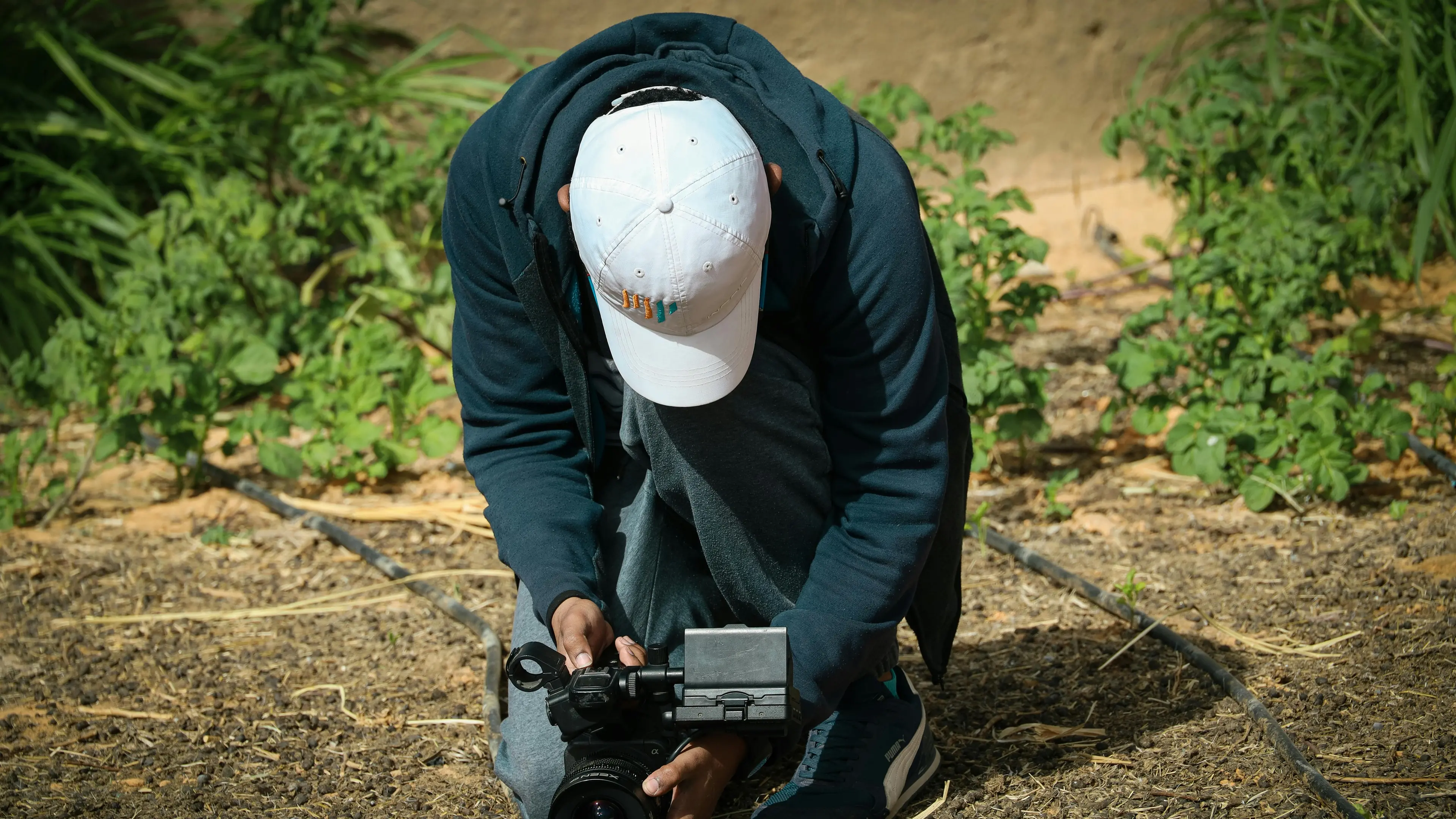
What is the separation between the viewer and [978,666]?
2135mm

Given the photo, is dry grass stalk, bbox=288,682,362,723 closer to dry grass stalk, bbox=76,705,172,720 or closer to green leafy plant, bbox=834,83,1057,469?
dry grass stalk, bbox=76,705,172,720

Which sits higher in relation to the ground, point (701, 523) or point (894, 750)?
point (701, 523)

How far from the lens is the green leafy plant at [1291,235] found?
8.48ft

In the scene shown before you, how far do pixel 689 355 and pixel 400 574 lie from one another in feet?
4.40

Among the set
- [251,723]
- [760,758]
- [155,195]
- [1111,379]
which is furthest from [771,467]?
[155,195]

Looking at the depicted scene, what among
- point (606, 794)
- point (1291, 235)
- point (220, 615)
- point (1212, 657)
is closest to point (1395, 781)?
point (1212, 657)

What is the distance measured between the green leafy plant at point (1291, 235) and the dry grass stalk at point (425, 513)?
1.43m

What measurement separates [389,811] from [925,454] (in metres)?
0.93

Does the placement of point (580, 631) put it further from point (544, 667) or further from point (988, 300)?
point (988, 300)

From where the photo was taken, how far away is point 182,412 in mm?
2900

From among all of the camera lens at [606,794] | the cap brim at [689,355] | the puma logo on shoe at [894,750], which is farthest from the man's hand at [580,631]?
the puma logo on shoe at [894,750]

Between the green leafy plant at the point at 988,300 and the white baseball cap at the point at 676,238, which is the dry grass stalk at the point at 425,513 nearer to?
the green leafy plant at the point at 988,300

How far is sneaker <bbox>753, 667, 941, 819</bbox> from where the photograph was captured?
5.28 feet

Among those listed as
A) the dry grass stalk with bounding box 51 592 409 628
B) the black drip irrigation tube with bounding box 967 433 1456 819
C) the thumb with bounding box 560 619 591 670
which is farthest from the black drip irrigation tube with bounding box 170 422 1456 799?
the thumb with bounding box 560 619 591 670
